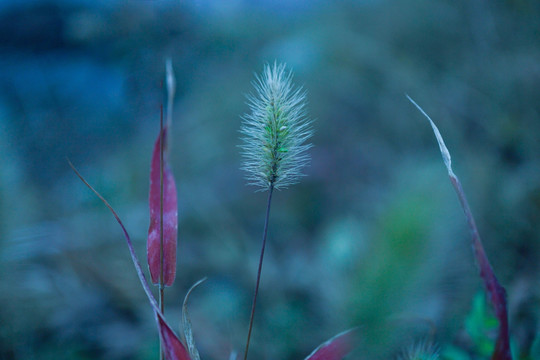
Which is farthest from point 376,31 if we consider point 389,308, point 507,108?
point 389,308

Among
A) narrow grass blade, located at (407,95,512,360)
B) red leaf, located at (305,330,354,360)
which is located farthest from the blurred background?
narrow grass blade, located at (407,95,512,360)

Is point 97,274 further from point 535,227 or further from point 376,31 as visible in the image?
point 376,31

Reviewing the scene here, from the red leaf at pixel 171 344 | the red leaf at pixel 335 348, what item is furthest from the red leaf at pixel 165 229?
the red leaf at pixel 335 348

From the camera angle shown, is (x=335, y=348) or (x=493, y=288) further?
(x=335, y=348)

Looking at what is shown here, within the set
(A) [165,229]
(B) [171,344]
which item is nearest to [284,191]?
(A) [165,229]

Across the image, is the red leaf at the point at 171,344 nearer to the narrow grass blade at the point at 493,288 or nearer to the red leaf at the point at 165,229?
the red leaf at the point at 165,229

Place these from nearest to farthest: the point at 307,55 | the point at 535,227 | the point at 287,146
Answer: the point at 287,146 < the point at 535,227 < the point at 307,55

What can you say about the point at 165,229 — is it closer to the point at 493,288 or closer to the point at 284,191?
the point at 493,288
